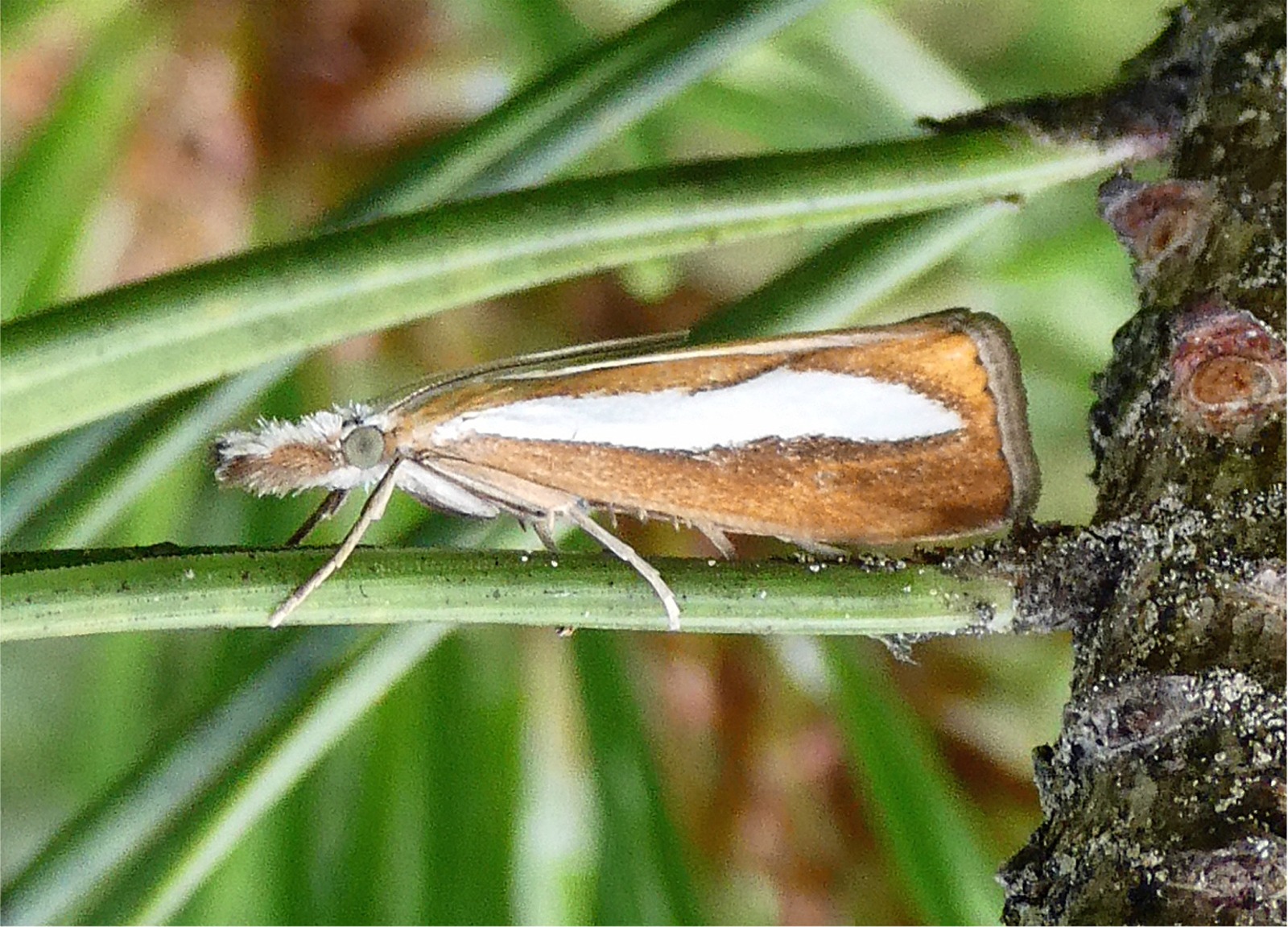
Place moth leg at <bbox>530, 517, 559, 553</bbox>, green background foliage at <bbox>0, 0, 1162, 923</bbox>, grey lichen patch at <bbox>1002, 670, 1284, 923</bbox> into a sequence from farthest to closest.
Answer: moth leg at <bbox>530, 517, 559, 553</bbox> → green background foliage at <bbox>0, 0, 1162, 923</bbox> → grey lichen patch at <bbox>1002, 670, 1284, 923</bbox>

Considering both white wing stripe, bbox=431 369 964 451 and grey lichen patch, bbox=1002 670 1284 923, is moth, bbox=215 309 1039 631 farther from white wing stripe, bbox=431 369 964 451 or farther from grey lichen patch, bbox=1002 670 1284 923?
grey lichen patch, bbox=1002 670 1284 923

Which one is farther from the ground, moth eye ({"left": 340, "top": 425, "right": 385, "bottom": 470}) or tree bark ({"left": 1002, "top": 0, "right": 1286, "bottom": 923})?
moth eye ({"left": 340, "top": 425, "right": 385, "bottom": 470})

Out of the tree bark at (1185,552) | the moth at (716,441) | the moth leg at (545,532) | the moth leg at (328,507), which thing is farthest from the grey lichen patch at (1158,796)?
the moth leg at (328,507)

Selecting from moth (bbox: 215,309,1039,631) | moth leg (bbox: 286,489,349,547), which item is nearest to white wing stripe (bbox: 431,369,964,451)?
moth (bbox: 215,309,1039,631)

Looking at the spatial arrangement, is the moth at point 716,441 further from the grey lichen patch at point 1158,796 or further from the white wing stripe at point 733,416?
the grey lichen patch at point 1158,796

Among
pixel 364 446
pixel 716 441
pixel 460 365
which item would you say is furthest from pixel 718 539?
pixel 460 365

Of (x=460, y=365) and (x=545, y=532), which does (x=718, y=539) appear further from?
(x=460, y=365)

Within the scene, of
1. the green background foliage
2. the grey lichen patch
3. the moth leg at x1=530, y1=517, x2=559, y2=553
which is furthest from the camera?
the moth leg at x1=530, y1=517, x2=559, y2=553

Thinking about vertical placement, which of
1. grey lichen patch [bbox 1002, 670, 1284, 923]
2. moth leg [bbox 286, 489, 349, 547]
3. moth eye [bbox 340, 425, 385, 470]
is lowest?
grey lichen patch [bbox 1002, 670, 1284, 923]
